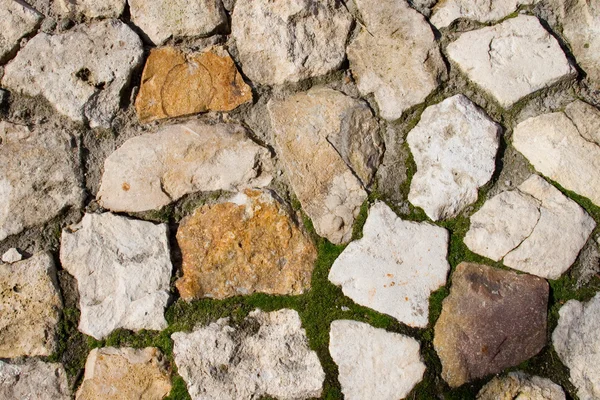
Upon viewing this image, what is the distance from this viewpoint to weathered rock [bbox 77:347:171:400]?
1.39m

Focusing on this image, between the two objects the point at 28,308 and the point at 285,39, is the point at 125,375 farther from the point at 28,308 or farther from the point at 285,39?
the point at 285,39

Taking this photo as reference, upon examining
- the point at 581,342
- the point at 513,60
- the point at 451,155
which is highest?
the point at 513,60

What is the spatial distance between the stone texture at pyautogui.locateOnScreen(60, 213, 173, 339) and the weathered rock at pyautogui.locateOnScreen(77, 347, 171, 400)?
0.18 ft

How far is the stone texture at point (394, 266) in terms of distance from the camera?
146 centimetres

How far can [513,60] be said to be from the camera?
1.56m

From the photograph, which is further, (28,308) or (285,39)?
(285,39)

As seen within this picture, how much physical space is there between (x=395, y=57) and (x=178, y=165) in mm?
615

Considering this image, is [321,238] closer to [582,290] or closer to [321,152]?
[321,152]

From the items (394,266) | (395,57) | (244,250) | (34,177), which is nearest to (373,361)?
(394,266)

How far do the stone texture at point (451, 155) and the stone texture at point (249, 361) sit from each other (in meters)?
0.46

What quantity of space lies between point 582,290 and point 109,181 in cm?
120

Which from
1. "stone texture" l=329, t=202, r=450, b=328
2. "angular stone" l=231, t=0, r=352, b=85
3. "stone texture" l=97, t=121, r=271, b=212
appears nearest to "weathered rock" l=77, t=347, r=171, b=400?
"stone texture" l=97, t=121, r=271, b=212

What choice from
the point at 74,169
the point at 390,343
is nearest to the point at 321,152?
the point at 390,343

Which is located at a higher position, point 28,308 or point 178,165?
point 178,165
